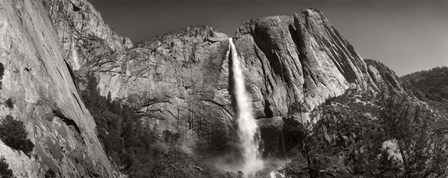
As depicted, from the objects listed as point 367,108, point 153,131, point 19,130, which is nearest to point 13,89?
point 19,130

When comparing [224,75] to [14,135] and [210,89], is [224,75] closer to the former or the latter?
[210,89]

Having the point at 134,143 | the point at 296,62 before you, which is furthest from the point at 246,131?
the point at 134,143

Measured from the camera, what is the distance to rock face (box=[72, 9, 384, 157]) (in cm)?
7650

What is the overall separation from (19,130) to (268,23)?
61.4 meters

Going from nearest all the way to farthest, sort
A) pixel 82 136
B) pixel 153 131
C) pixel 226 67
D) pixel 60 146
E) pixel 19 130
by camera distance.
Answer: pixel 19 130
pixel 60 146
pixel 82 136
pixel 153 131
pixel 226 67

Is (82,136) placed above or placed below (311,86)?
below

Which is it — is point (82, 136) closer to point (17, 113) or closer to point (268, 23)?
point (17, 113)

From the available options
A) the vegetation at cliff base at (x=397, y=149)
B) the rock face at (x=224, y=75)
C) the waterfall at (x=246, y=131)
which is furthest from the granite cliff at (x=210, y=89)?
the vegetation at cliff base at (x=397, y=149)

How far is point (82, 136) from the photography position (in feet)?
142

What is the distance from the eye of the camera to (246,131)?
76.1 metres

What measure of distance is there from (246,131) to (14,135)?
49.5m

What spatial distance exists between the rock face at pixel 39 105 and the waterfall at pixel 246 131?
31080mm

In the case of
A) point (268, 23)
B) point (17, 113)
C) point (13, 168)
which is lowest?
point (13, 168)

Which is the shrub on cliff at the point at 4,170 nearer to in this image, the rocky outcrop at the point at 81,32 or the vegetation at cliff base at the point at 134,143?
the vegetation at cliff base at the point at 134,143
